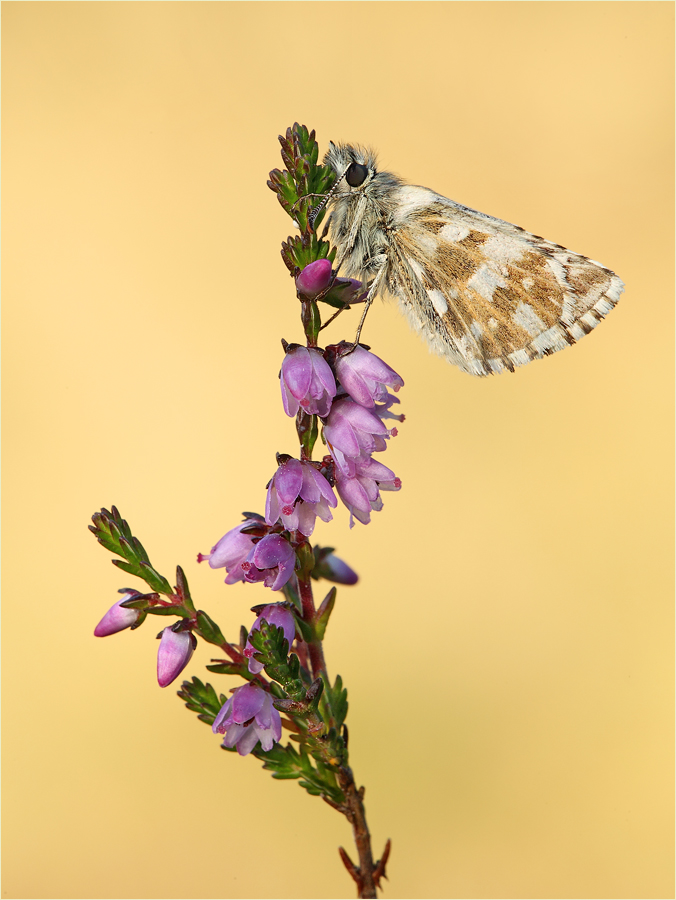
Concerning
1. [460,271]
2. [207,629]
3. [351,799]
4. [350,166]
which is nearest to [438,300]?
[460,271]

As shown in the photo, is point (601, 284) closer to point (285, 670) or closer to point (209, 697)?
point (285, 670)

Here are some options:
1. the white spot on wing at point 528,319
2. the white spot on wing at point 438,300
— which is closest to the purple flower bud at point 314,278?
the white spot on wing at point 438,300

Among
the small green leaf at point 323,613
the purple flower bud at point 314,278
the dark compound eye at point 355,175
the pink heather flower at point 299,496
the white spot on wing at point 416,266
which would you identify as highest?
the dark compound eye at point 355,175

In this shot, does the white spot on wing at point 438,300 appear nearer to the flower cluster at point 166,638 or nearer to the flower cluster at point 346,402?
the flower cluster at point 346,402

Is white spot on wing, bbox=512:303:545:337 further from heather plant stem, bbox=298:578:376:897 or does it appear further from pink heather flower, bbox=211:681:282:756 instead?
pink heather flower, bbox=211:681:282:756

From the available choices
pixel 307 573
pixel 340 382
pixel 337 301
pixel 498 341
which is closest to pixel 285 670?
pixel 307 573
